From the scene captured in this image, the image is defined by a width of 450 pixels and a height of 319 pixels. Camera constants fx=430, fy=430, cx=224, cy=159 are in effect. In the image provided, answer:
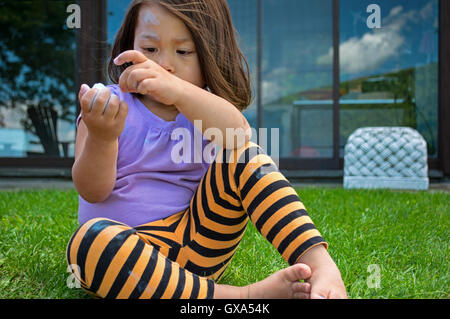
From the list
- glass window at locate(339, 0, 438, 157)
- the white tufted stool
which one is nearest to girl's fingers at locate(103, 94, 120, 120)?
the white tufted stool

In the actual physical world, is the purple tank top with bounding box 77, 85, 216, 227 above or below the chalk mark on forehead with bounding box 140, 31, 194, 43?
→ below

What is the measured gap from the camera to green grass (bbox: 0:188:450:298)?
96cm

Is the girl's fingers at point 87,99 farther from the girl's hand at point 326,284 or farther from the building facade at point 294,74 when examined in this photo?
the building facade at point 294,74

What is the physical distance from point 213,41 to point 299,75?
355 centimetres

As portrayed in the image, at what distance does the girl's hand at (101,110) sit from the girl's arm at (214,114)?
108 millimetres

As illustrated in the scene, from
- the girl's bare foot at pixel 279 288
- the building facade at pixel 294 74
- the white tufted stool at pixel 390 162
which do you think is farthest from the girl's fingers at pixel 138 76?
the building facade at pixel 294 74

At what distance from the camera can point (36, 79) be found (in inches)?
179

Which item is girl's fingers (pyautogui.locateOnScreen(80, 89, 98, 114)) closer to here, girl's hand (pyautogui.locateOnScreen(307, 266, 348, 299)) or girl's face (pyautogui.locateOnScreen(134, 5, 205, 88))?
girl's face (pyautogui.locateOnScreen(134, 5, 205, 88))

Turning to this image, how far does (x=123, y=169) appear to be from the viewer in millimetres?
924

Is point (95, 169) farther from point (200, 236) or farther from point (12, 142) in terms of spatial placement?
point (12, 142)

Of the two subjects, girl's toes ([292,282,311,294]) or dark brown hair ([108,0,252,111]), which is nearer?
girl's toes ([292,282,311,294])

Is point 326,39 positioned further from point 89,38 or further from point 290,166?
point 89,38

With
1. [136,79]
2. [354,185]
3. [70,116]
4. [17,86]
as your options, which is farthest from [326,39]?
[136,79]

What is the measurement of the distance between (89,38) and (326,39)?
225 cm
